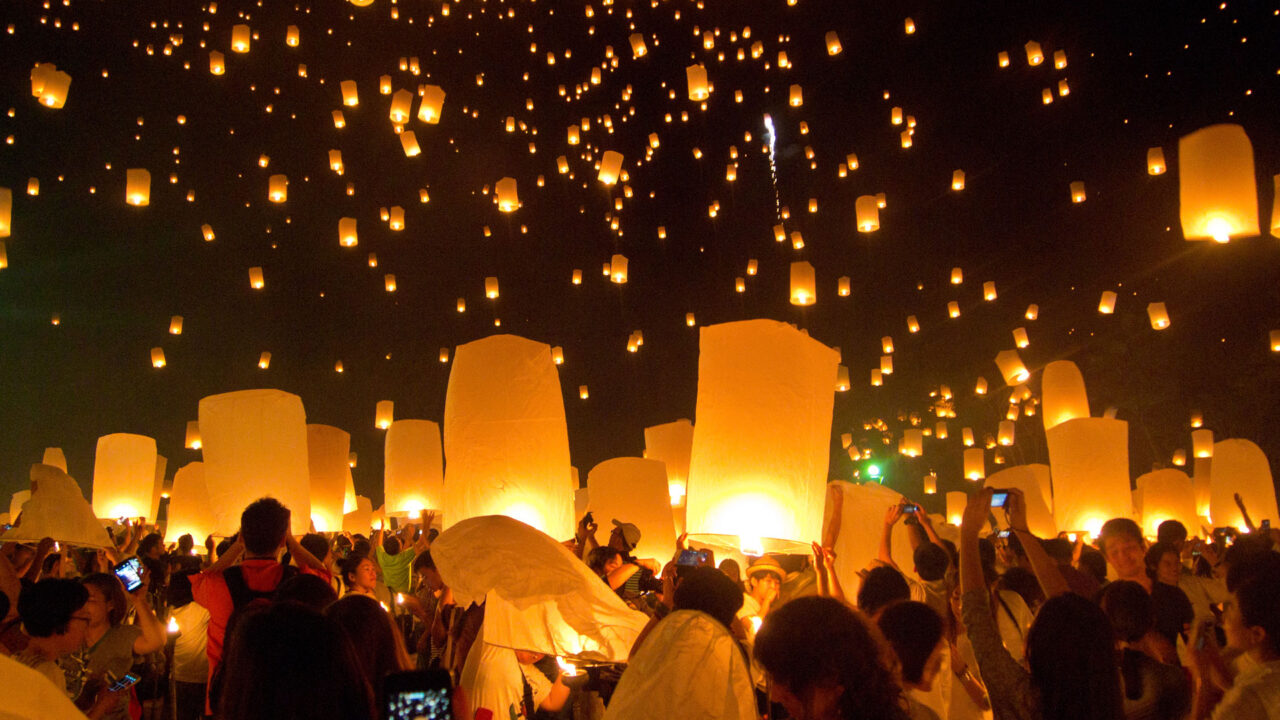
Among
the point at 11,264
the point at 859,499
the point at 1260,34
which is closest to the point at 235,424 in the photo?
the point at 859,499

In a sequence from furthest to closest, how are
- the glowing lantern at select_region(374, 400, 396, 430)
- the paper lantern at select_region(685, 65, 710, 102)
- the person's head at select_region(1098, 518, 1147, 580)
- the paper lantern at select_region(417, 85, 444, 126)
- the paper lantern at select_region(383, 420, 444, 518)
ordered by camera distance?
1. the glowing lantern at select_region(374, 400, 396, 430)
2. the paper lantern at select_region(685, 65, 710, 102)
3. the paper lantern at select_region(417, 85, 444, 126)
4. the paper lantern at select_region(383, 420, 444, 518)
5. the person's head at select_region(1098, 518, 1147, 580)

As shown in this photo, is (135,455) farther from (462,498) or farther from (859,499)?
(859,499)

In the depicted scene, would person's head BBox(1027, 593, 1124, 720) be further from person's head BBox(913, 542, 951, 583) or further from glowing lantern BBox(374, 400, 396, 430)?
glowing lantern BBox(374, 400, 396, 430)

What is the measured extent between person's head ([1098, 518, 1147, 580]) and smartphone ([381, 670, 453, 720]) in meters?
3.93

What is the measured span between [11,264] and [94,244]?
0.95 meters

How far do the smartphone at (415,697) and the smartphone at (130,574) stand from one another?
2684 mm

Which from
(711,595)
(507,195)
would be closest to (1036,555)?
(711,595)

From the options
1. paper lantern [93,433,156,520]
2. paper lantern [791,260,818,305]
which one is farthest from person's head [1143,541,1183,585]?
paper lantern [93,433,156,520]

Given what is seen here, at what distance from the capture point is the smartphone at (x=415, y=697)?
1.46 m

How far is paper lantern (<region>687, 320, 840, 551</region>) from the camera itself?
417 cm

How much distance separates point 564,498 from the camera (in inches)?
199

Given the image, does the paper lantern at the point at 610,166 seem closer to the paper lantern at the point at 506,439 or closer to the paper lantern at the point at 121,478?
the paper lantern at the point at 506,439

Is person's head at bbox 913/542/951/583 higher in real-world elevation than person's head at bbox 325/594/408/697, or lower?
higher

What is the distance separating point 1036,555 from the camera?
2861 mm
